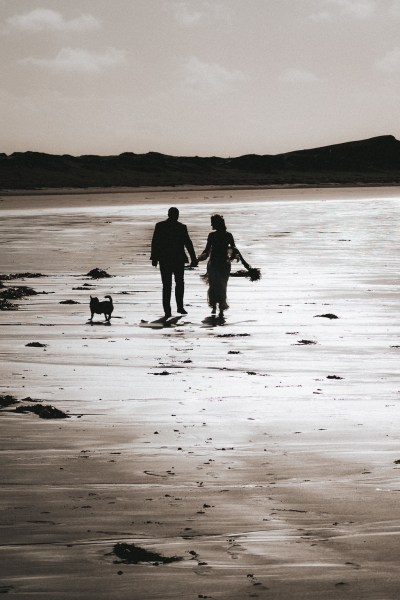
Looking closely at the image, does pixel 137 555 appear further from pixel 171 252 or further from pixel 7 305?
pixel 7 305

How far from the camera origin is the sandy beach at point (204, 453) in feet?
14.5

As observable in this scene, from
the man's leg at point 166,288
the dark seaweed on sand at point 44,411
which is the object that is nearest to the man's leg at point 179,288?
the man's leg at point 166,288

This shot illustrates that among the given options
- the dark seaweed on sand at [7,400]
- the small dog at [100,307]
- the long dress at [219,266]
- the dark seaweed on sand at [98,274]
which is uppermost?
the long dress at [219,266]

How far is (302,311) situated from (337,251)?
12.1 m

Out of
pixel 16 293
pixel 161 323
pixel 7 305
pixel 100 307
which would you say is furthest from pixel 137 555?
pixel 16 293

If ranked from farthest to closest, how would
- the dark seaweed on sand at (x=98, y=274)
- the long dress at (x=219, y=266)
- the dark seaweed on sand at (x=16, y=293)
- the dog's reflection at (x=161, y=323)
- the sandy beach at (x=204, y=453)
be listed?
the dark seaweed on sand at (x=98, y=274) → the dark seaweed on sand at (x=16, y=293) → the long dress at (x=219, y=266) → the dog's reflection at (x=161, y=323) → the sandy beach at (x=204, y=453)

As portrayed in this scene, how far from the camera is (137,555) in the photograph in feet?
15.1

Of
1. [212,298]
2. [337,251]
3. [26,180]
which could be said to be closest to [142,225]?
[337,251]

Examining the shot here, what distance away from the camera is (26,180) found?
604 ft

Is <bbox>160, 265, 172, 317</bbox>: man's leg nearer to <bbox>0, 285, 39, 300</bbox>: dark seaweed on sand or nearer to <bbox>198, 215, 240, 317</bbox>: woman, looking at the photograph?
<bbox>198, 215, 240, 317</bbox>: woman

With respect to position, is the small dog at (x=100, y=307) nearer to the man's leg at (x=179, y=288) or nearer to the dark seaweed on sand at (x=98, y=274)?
the man's leg at (x=179, y=288)

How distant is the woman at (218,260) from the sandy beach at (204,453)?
0.98ft

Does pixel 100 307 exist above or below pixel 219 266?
below

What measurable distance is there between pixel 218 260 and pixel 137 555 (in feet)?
34.3
